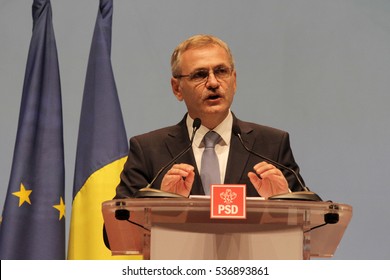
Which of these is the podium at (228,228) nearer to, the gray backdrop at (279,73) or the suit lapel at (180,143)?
the suit lapel at (180,143)

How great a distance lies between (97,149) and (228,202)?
225cm

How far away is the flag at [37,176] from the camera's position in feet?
13.6

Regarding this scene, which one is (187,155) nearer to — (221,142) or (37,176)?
(221,142)

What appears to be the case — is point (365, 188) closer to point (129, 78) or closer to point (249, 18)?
point (249, 18)

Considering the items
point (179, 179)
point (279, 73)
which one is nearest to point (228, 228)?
point (179, 179)

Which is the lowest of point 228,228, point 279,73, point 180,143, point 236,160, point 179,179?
point 228,228

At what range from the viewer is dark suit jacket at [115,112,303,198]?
2986 millimetres

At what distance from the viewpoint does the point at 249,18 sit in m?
4.81

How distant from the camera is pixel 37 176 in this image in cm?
419

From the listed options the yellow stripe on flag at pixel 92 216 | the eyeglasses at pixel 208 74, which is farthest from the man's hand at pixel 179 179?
the yellow stripe on flag at pixel 92 216

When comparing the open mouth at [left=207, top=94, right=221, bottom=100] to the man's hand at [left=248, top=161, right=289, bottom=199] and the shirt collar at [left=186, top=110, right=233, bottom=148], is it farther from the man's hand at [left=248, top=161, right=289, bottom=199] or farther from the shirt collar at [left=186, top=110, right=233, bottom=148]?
the man's hand at [left=248, top=161, right=289, bottom=199]

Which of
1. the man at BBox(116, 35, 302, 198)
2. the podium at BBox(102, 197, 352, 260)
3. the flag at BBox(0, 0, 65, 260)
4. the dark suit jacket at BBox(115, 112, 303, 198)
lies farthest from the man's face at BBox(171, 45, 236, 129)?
the flag at BBox(0, 0, 65, 260)
